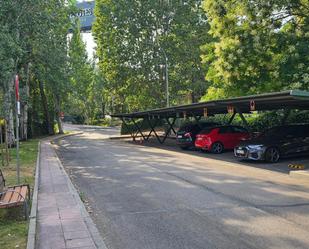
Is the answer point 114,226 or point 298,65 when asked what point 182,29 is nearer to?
point 298,65

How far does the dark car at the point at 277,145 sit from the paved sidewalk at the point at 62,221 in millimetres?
8437

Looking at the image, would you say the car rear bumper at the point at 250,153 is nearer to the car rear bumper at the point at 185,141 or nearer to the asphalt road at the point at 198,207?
the asphalt road at the point at 198,207

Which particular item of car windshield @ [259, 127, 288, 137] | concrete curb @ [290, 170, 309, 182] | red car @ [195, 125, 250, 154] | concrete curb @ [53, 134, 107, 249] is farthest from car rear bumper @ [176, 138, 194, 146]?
concrete curb @ [53, 134, 107, 249]

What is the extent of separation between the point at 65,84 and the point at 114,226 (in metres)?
26.5

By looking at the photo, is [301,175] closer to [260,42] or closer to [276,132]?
[276,132]

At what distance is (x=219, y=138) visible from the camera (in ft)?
79.2

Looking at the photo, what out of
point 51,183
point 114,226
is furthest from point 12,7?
point 114,226

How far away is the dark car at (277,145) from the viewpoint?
60.1 feet

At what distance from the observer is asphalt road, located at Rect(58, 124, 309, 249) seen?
7266 mm

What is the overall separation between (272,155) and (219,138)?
593 cm

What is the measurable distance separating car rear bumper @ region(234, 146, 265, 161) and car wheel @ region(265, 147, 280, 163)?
18 cm

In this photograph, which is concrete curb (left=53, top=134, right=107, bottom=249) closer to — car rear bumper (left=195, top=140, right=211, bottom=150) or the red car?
car rear bumper (left=195, top=140, right=211, bottom=150)

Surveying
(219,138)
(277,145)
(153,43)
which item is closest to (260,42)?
(219,138)

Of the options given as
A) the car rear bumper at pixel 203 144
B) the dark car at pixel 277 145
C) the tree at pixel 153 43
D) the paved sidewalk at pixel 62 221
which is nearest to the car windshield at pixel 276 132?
the dark car at pixel 277 145
